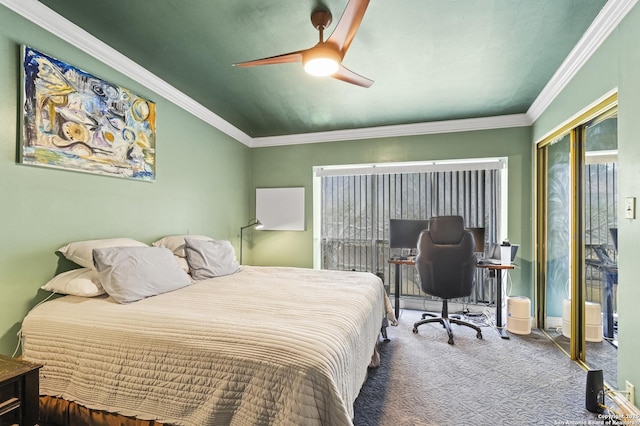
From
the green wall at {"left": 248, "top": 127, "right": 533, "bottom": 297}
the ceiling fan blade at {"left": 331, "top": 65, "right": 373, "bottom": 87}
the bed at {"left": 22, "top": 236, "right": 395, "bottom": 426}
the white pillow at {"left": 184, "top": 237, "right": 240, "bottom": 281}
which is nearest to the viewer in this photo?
the bed at {"left": 22, "top": 236, "right": 395, "bottom": 426}

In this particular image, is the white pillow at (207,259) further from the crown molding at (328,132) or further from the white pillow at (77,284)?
the crown molding at (328,132)

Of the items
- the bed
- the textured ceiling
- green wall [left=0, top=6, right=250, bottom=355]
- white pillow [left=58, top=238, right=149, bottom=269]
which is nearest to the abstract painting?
green wall [left=0, top=6, right=250, bottom=355]

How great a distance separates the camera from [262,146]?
15.2ft

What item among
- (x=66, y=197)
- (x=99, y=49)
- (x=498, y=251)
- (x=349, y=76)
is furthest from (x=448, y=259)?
(x=99, y=49)

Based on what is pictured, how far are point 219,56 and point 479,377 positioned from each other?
132 inches

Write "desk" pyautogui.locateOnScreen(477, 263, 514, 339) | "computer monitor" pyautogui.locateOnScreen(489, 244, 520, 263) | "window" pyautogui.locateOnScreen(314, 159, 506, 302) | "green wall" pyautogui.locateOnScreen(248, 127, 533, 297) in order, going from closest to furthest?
1. "desk" pyautogui.locateOnScreen(477, 263, 514, 339)
2. "computer monitor" pyautogui.locateOnScreen(489, 244, 520, 263)
3. "green wall" pyautogui.locateOnScreen(248, 127, 533, 297)
4. "window" pyautogui.locateOnScreen(314, 159, 506, 302)

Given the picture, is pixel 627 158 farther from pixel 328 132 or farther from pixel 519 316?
pixel 328 132

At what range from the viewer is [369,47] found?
238cm

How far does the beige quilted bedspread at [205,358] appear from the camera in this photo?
1.20m

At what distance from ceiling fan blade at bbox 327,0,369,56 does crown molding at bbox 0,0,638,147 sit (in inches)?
59.7

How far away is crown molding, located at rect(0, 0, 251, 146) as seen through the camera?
1939mm

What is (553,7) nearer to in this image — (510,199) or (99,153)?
(510,199)

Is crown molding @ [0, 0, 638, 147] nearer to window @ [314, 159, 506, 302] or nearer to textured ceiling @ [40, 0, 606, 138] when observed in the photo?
textured ceiling @ [40, 0, 606, 138]

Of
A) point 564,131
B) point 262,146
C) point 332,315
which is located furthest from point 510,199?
point 262,146
